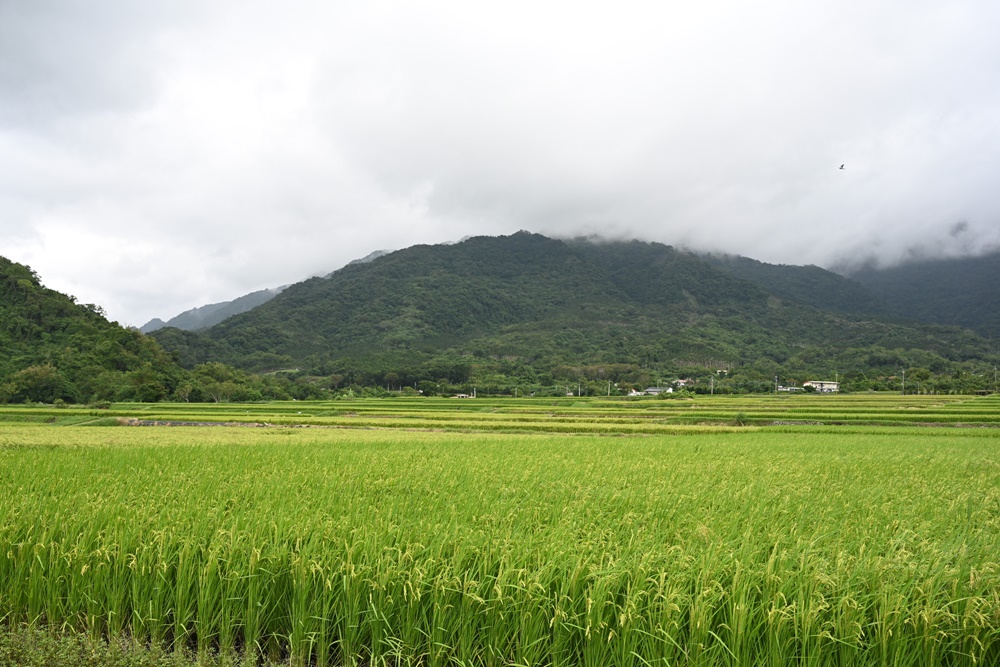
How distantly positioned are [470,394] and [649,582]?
254ft

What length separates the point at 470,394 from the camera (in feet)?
265

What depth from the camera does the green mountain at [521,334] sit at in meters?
112

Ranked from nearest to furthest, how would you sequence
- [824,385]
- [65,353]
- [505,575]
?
[505,575] → [65,353] → [824,385]

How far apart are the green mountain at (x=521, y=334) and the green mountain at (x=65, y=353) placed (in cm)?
2828

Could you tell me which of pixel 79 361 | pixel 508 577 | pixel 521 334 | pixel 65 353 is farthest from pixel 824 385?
pixel 65 353

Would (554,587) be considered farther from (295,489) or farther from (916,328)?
(916,328)

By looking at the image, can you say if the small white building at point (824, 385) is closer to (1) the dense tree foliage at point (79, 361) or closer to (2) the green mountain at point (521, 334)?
(2) the green mountain at point (521, 334)

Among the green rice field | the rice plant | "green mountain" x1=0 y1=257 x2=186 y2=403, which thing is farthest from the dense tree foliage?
the rice plant

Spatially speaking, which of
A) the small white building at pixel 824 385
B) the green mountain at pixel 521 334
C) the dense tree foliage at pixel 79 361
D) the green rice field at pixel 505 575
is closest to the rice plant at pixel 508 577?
the green rice field at pixel 505 575

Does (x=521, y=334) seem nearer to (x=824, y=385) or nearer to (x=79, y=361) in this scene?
(x=824, y=385)

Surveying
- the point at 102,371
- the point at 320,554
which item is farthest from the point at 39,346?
the point at 320,554

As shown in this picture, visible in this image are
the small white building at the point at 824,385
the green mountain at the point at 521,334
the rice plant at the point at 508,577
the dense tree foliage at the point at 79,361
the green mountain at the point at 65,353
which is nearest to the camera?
the rice plant at the point at 508,577

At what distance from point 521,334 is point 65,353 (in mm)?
106291

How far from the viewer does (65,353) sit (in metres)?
55.7
